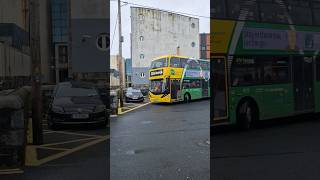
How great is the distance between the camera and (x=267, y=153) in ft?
33.0

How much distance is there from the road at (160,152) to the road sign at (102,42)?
191cm

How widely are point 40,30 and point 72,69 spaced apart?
127 inches

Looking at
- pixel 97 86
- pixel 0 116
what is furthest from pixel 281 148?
pixel 0 116

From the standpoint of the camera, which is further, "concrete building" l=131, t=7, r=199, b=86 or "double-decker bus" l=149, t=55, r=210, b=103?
"double-decker bus" l=149, t=55, r=210, b=103

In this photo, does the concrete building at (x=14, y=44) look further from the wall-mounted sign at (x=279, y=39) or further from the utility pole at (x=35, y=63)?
the wall-mounted sign at (x=279, y=39)

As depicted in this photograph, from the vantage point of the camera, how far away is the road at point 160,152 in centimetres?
790

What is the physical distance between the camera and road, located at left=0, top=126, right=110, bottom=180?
791cm

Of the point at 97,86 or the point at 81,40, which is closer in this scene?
the point at 81,40

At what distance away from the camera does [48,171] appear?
8.23m

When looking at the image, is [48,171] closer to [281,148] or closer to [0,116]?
[0,116]

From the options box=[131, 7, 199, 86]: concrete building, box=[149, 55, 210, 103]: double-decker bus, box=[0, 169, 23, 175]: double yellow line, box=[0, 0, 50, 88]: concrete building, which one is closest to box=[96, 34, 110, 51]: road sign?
box=[131, 7, 199, 86]: concrete building

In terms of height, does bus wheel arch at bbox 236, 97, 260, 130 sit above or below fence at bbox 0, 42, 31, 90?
below

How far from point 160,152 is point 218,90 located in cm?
354

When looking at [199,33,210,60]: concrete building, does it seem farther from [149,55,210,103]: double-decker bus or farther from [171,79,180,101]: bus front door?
[171,79,180,101]: bus front door
